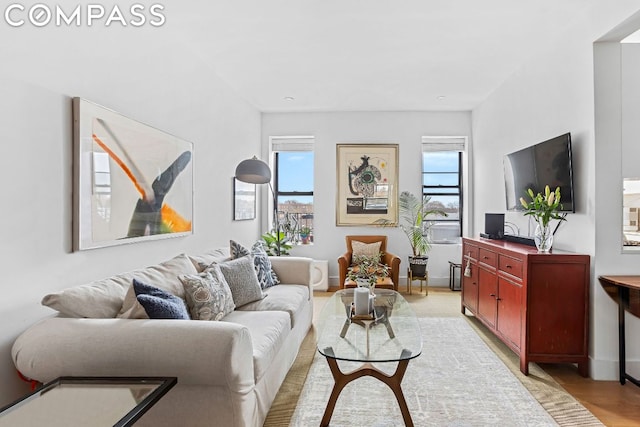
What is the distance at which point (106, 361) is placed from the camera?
1.61 m

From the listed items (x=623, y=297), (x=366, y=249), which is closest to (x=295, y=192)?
(x=366, y=249)

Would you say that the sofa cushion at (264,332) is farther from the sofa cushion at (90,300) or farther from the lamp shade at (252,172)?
the lamp shade at (252,172)

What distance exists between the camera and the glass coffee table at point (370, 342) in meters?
2.00

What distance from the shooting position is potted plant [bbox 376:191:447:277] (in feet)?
17.9

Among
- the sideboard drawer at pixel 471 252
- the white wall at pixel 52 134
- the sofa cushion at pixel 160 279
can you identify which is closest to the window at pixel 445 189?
the sideboard drawer at pixel 471 252

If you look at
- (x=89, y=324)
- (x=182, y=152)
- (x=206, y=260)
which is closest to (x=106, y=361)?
(x=89, y=324)

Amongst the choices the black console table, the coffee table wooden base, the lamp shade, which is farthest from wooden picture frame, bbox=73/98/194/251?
the black console table

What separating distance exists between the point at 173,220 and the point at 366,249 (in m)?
2.88

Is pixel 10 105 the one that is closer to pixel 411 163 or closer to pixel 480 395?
pixel 480 395

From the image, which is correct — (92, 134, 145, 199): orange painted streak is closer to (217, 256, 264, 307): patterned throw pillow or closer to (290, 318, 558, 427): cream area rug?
(217, 256, 264, 307): patterned throw pillow

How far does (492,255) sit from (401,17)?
2.24 meters

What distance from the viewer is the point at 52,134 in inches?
75.7

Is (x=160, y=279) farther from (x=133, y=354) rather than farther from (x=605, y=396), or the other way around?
(x=605, y=396)

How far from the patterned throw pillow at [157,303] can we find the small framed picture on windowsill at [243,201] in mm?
2606
